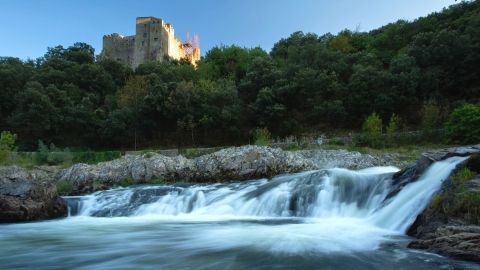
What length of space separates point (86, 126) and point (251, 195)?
34.2 meters

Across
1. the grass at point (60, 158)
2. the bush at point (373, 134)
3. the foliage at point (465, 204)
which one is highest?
the bush at point (373, 134)

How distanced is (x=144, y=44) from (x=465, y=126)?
72304 millimetres

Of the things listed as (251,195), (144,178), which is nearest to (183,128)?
(144,178)

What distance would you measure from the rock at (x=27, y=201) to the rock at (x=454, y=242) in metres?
13.5

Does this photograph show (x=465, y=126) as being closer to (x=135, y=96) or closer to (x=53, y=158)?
(x=53, y=158)

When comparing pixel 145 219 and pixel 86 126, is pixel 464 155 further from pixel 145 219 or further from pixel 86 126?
pixel 86 126

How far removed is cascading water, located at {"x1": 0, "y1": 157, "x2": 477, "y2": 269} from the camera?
29.0ft

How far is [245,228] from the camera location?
12.7 meters

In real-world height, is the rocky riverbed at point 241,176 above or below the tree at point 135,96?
below

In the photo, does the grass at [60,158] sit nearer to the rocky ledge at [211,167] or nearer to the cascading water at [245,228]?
the rocky ledge at [211,167]

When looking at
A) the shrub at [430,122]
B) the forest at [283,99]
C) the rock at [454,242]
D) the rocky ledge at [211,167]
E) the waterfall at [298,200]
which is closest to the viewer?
the rock at [454,242]

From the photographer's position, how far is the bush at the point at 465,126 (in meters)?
28.2

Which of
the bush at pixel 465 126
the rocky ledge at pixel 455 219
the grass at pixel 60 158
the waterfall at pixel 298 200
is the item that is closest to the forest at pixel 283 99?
the bush at pixel 465 126

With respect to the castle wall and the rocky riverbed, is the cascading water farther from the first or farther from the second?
the castle wall
